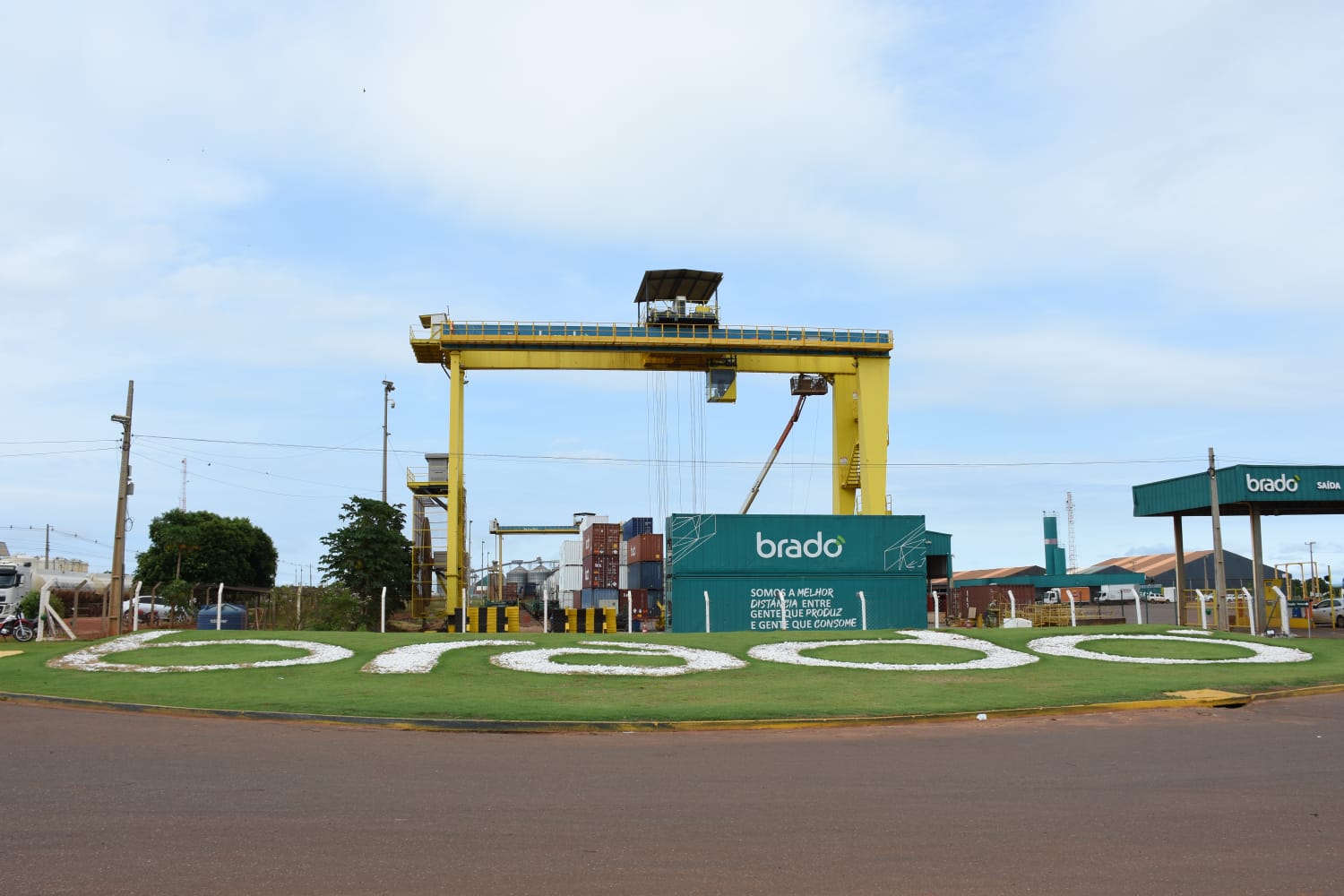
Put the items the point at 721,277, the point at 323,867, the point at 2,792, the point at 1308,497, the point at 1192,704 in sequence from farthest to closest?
the point at 721,277 → the point at 1308,497 → the point at 1192,704 → the point at 2,792 → the point at 323,867

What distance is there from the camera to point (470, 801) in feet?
29.6

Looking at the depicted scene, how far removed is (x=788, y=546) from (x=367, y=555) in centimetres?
2066

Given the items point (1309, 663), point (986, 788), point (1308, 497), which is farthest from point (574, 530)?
point (986, 788)

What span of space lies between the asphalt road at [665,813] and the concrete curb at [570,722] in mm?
794

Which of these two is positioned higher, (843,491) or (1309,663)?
(843,491)

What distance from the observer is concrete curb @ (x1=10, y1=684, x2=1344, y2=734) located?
14484 millimetres

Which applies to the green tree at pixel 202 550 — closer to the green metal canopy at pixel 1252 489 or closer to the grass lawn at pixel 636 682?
the grass lawn at pixel 636 682

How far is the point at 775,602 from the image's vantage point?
36125mm

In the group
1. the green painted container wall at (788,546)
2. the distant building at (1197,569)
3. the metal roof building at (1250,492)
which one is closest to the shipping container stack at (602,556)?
the green painted container wall at (788,546)

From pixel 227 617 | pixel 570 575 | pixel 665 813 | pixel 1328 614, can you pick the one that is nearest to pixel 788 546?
pixel 1328 614

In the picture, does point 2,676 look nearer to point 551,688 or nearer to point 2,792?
point 551,688

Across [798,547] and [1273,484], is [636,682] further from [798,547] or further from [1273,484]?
[1273,484]

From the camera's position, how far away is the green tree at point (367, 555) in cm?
4678

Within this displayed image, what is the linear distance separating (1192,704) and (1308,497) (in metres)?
19.8
